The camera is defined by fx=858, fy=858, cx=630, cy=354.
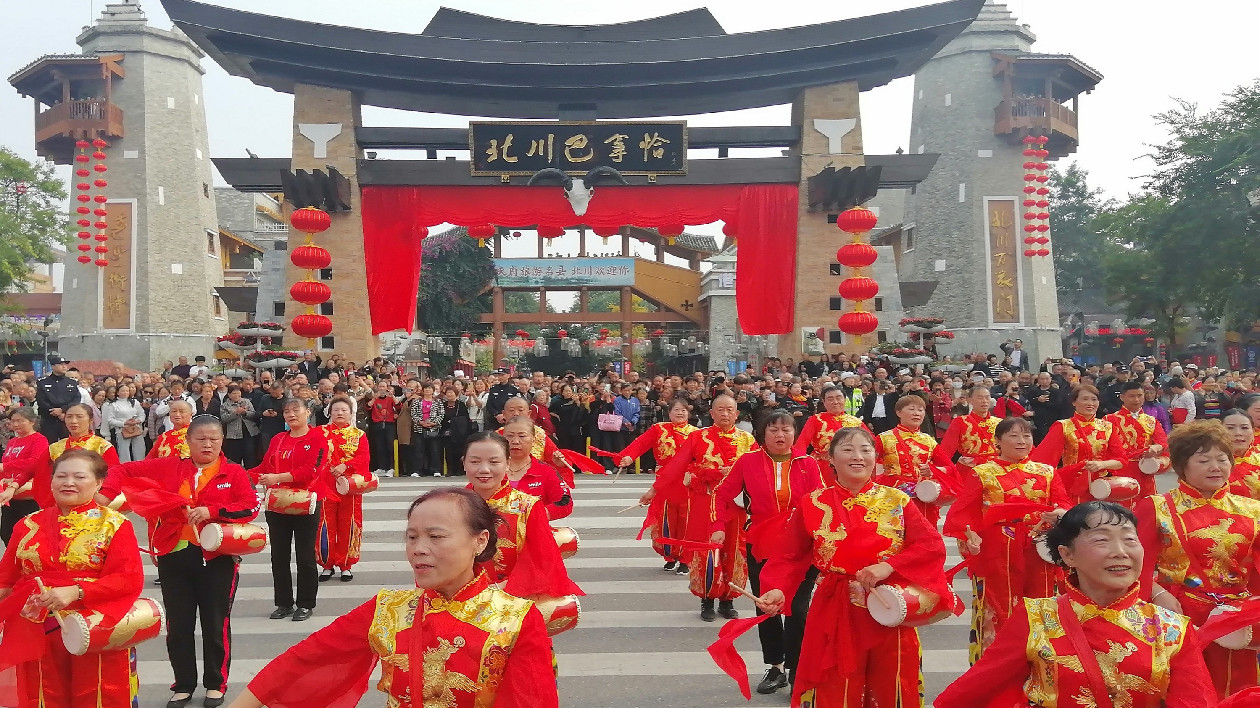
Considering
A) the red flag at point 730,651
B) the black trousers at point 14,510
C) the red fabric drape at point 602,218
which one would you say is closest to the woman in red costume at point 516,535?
the red flag at point 730,651

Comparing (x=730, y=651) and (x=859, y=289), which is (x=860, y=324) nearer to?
(x=859, y=289)

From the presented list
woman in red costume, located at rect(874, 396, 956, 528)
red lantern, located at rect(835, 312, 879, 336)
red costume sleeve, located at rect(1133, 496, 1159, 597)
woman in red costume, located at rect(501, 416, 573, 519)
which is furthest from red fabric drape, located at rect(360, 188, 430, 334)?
red costume sleeve, located at rect(1133, 496, 1159, 597)

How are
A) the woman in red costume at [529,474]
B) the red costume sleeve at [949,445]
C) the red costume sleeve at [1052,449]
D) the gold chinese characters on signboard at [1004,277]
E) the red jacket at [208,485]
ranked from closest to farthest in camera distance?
the red jacket at [208,485]
the woman in red costume at [529,474]
the red costume sleeve at [1052,449]
the red costume sleeve at [949,445]
the gold chinese characters on signboard at [1004,277]

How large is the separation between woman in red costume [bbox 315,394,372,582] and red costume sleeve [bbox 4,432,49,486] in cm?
177

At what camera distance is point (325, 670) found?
220 cm

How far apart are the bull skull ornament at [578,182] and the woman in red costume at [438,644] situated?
17722 millimetres

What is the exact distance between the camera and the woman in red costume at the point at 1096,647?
2.22m

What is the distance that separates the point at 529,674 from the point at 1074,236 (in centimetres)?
4310

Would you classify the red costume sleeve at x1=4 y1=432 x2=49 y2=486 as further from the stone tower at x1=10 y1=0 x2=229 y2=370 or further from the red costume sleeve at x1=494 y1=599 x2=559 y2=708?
the stone tower at x1=10 y1=0 x2=229 y2=370

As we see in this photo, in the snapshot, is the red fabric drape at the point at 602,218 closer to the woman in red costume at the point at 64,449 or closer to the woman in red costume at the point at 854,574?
the woman in red costume at the point at 64,449

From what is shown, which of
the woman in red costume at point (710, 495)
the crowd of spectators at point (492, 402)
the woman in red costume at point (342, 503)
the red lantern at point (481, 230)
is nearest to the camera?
the woman in red costume at point (710, 495)

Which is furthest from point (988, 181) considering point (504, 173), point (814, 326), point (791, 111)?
point (504, 173)

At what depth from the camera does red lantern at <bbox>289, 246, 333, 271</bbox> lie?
59.0 feet

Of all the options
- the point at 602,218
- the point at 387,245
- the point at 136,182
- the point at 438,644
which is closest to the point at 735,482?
the point at 438,644
